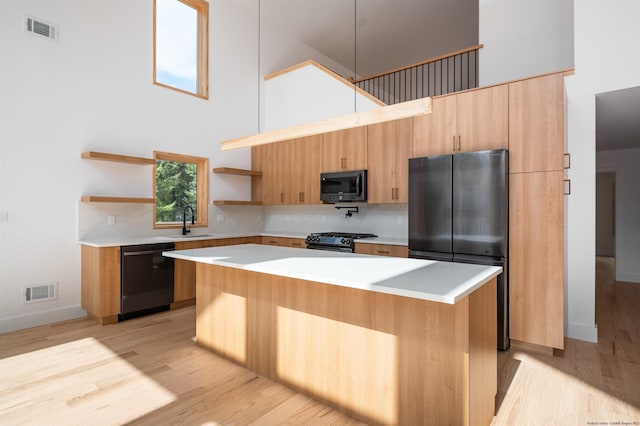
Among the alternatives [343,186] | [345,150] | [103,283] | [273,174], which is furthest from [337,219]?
[103,283]

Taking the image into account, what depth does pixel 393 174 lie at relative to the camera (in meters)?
4.41

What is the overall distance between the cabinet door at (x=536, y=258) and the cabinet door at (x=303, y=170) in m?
2.70

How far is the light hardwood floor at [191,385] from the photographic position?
2.07m

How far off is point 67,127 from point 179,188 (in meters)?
1.51

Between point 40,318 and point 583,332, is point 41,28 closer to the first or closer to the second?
point 40,318

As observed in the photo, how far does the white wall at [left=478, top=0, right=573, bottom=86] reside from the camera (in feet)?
13.6

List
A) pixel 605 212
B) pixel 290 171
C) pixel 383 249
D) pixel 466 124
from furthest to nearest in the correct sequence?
pixel 605 212 → pixel 290 171 → pixel 383 249 → pixel 466 124

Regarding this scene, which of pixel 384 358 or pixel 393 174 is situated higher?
pixel 393 174

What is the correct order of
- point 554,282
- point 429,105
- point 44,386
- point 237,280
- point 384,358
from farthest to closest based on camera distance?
point 554,282 → point 237,280 → point 44,386 → point 429,105 → point 384,358

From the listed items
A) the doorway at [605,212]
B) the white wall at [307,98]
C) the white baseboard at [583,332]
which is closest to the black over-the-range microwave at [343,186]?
the white wall at [307,98]

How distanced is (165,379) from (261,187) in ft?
12.2

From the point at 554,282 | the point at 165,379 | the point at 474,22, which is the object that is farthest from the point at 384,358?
the point at 474,22

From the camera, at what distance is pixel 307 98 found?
5547mm

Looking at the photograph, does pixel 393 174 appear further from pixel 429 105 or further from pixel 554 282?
pixel 429 105
